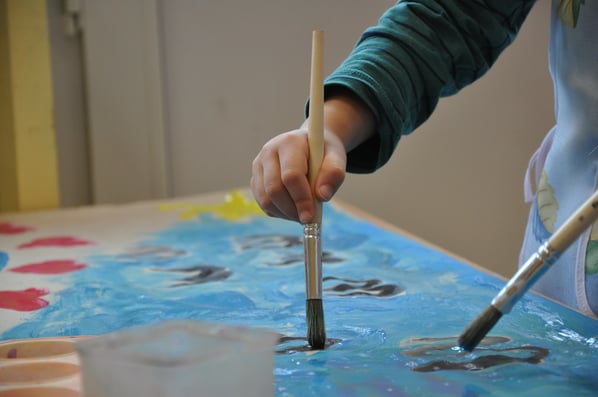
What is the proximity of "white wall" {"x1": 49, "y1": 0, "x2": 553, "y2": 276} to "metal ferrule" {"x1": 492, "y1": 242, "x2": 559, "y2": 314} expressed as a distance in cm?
91

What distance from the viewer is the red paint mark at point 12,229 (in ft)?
3.28

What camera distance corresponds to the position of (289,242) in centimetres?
88

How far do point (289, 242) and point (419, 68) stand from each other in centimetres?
30

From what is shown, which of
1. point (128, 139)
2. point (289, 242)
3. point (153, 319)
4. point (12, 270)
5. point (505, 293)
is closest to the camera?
point (505, 293)

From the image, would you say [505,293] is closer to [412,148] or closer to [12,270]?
[12,270]

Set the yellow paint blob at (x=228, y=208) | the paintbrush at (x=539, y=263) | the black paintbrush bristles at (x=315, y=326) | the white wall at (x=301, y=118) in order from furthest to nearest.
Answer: the white wall at (x=301, y=118) → the yellow paint blob at (x=228, y=208) → the black paintbrush bristles at (x=315, y=326) → the paintbrush at (x=539, y=263)

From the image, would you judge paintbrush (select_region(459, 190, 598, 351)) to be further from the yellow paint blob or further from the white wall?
the white wall

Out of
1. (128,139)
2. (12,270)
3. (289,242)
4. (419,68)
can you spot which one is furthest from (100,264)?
(128,139)

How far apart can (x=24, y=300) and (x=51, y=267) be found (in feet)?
0.44

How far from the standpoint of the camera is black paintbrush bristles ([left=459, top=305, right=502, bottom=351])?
45 cm

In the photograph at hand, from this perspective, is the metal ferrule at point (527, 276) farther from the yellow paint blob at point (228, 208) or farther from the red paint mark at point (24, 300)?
the yellow paint blob at point (228, 208)

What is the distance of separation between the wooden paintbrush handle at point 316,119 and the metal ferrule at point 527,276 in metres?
0.14

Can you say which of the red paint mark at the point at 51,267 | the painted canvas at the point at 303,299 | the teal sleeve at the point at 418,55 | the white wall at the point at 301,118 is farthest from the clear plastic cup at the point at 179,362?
the white wall at the point at 301,118

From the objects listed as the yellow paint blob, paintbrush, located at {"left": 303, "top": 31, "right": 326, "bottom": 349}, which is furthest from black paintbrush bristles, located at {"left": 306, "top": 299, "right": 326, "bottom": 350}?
the yellow paint blob
